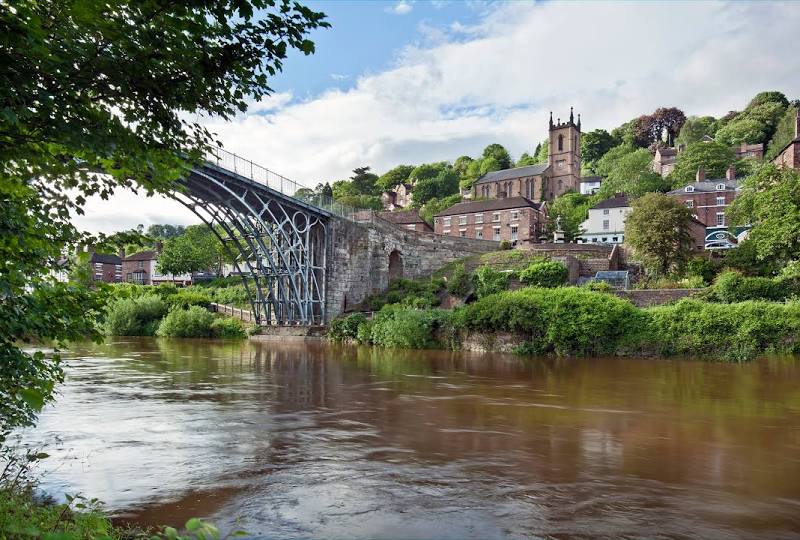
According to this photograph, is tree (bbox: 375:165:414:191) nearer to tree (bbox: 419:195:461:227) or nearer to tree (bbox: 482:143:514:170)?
tree (bbox: 482:143:514:170)

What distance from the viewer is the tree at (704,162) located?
72250 millimetres

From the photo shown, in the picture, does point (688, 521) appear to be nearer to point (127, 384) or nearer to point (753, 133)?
point (127, 384)

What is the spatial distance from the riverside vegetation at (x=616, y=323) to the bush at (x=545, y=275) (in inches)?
219

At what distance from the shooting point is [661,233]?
118 feet

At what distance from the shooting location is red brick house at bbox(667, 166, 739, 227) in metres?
61.2

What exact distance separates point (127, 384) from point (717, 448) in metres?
15.0

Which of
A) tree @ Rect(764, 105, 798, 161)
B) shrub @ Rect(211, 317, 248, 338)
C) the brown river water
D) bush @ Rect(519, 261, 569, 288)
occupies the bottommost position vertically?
the brown river water

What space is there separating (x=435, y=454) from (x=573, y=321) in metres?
19.0

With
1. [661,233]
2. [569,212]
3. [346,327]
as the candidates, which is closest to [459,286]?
[346,327]

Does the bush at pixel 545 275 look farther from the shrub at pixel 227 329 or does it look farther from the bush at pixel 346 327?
the shrub at pixel 227 329

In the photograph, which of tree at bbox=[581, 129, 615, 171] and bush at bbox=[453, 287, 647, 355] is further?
tree at bbox=[581, 129, 615, 171]

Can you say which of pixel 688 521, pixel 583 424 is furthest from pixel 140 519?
pixel 583 424

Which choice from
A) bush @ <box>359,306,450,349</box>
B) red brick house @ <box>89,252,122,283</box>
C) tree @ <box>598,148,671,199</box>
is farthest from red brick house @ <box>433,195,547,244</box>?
red brick house @ <box>89,252,122,283</box>

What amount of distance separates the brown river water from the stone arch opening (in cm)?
2866
